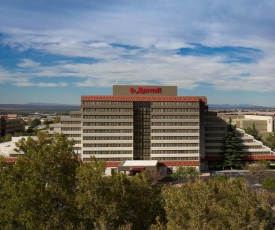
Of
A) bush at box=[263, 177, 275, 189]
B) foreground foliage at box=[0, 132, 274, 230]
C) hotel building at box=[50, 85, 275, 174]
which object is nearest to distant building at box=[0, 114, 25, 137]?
hotel building at box=[50, 85, 275, 174]

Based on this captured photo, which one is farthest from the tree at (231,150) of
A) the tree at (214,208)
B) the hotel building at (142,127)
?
the tree at (214,208)

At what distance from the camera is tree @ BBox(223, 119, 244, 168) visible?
99.2 m

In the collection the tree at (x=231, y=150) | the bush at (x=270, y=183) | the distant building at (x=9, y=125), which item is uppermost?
the distant building at (x=9, y=125)

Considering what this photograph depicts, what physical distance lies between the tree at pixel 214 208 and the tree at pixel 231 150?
219 ft

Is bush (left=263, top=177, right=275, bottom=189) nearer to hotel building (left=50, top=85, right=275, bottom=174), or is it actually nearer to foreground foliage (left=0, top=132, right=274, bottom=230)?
hotel building (left=50, top=85, right=275, bottom=174)

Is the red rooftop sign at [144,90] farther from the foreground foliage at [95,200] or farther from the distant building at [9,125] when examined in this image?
the distant building at [9,125]

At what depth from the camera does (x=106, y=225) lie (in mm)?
29984

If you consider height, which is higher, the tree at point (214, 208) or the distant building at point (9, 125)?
the distant building at point (9, 125)

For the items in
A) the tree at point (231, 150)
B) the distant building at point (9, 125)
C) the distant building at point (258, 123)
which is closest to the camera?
the tree at point (231, 150)

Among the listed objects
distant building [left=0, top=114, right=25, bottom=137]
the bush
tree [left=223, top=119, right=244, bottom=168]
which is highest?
distant building [left=0, top=114, right=25, bottom=137]

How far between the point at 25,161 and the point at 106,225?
1122 centimetres

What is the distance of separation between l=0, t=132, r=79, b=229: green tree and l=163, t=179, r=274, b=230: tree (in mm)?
9751

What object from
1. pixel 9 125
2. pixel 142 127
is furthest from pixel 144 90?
pixel 9 125

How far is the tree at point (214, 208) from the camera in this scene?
28.2 metres
